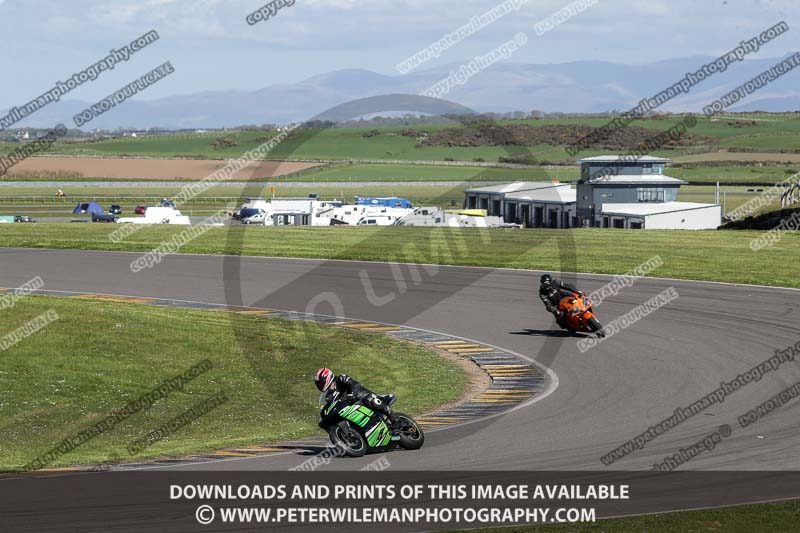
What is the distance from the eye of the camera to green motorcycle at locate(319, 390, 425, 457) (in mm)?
15906

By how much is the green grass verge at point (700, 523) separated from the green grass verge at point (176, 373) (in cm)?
710

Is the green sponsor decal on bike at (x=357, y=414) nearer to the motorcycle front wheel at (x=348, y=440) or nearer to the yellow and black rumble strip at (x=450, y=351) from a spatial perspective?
the motorcycle front wheel at (x=348, y=440)

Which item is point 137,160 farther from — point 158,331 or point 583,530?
point 583,530

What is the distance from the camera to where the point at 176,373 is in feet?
78.8

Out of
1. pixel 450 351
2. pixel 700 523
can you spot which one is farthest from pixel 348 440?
pixel 450 351

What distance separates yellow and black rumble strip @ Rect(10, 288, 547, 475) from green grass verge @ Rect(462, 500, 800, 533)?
583 centimetres

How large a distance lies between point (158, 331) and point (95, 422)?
7.37 m

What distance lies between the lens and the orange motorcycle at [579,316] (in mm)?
27281

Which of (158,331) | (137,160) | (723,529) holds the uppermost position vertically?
(137,160)

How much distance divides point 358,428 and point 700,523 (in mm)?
5511

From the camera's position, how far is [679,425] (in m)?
17.8

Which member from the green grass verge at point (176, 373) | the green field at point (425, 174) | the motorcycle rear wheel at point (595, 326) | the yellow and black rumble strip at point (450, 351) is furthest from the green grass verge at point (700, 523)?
the green field at point (425, 174)

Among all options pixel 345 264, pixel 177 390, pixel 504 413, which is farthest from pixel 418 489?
pixel 345 264

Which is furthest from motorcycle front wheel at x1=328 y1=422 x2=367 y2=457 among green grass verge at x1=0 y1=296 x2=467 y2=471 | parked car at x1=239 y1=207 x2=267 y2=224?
parked car at x1=239 y1=207 x2=267 y2=224
